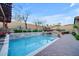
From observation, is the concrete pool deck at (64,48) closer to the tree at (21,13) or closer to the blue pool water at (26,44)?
the blue pool water at (26,44)

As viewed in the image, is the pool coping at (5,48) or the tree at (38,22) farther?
the tree at (38,22)

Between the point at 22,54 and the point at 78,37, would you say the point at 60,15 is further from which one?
the point at 22,54

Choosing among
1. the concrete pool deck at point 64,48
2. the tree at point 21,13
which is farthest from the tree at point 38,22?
the concrete pool deck at point 64,48

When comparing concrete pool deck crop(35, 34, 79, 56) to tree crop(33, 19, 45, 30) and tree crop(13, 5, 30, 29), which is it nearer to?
tree crop(33, 19, 45, 30)

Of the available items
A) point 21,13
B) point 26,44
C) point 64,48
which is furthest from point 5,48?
point 64,48

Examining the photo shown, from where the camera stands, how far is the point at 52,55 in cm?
266

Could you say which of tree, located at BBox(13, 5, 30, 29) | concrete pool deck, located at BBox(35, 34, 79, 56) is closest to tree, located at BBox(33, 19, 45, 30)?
tree, located at BBox(13, 5, 30, 29)

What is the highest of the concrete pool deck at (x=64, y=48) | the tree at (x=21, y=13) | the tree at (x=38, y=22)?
the tree at (x=21, y=13)

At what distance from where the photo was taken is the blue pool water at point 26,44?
2662 millimetres

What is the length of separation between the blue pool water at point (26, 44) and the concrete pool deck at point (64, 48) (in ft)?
0.38

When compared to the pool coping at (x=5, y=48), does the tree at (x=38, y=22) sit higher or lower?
higher

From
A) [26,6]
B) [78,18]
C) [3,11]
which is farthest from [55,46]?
[3,11]

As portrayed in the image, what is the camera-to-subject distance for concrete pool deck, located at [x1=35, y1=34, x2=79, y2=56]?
2666mm

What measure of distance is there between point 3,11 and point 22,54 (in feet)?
2.39
